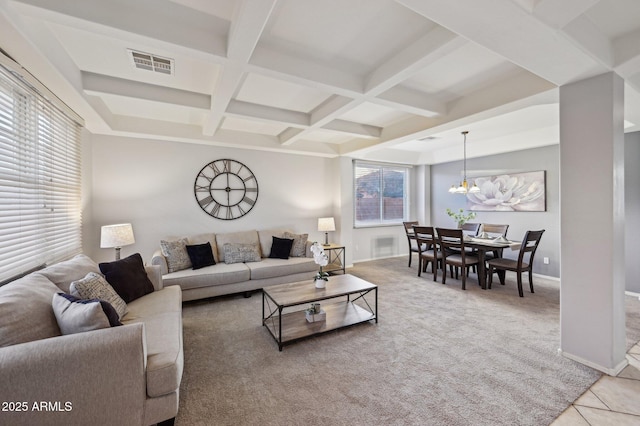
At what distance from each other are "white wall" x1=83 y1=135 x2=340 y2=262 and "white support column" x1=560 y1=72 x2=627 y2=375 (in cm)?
400

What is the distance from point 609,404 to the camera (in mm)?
1747

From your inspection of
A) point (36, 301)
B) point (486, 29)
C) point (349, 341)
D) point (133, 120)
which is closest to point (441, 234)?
point (349, 341)

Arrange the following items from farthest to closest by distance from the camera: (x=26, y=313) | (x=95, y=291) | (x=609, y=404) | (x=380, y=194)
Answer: (x=380, y=194), (x=95, y=291), (x=609, y=404), (x=26, y=313)

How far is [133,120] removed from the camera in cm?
370

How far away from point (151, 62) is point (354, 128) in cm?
273

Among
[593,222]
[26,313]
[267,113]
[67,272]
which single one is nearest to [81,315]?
[26,313]

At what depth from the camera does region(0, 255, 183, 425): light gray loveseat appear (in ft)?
3.84

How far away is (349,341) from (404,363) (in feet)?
1.78

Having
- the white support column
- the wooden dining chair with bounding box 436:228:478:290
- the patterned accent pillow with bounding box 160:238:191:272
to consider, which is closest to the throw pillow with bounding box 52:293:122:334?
the patterned accent pillow with bounding box 160:238:191:272

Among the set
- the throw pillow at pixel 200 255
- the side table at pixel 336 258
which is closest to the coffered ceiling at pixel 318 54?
the throw pillow at pixel 200 255

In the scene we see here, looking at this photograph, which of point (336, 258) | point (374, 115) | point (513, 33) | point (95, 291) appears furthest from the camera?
point (336, 258)

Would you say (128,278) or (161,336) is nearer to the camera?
(161,336)

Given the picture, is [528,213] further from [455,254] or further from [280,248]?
[280,248]

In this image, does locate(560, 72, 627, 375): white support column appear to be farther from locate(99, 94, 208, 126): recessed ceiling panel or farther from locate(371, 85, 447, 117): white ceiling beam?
locate(99, 94, 208, 126): recessed ceiling panel
